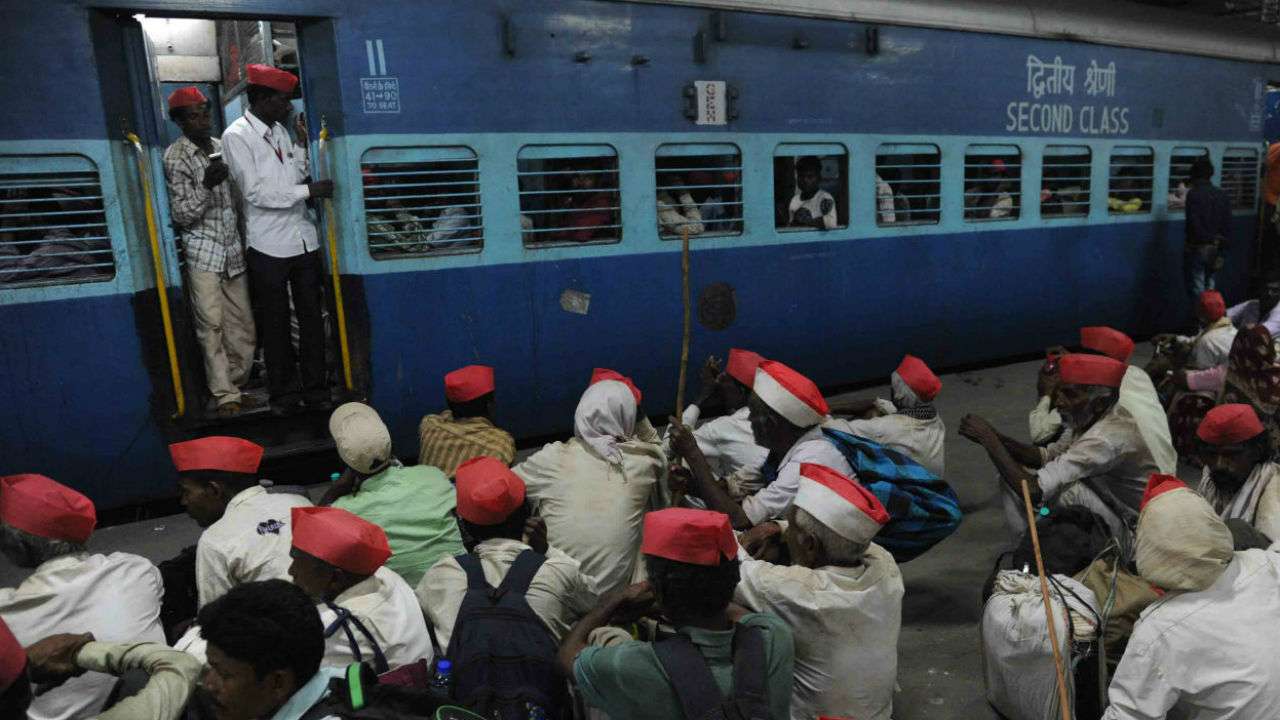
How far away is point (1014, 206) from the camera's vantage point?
8.09 metres

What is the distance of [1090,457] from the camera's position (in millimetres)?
3514

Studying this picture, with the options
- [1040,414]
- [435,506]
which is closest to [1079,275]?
[1040,414]

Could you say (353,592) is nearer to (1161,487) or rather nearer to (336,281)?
(1161,487)

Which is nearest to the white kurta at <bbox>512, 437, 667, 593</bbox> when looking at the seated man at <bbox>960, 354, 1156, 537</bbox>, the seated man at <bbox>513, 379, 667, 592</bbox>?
the seated man at <bbox>513, 379, 667, 592</bbox>

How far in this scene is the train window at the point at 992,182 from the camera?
7777 millimetres

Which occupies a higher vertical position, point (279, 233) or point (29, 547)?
point (279, 233)

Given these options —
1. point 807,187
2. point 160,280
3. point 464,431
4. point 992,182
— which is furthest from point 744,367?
point 992,182

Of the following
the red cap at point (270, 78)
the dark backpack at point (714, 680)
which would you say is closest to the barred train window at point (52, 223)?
the red cap at point (270, 78)

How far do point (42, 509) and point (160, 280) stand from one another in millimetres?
2588

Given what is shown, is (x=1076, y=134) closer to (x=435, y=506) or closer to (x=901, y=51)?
(x=901, y=51)

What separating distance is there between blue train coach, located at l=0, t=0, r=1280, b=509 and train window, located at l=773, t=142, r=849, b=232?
0.03 metres

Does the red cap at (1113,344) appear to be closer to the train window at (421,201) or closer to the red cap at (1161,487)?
the red cap at (1161,487)

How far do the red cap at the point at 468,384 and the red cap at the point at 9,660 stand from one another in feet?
7.92

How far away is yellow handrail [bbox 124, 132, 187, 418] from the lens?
15.3 ft
